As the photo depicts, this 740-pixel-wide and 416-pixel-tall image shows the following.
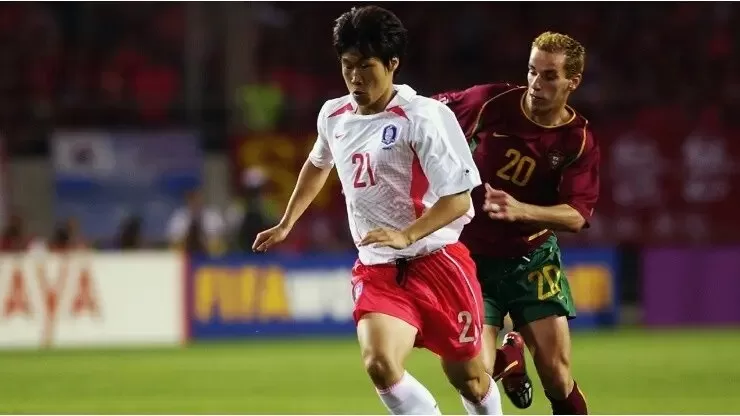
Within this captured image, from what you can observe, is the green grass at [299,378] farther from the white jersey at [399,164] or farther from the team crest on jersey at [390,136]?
the team crest on jersey at [390,136]

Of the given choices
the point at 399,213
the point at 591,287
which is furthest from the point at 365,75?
the point at 591,287

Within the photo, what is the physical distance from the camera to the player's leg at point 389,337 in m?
6.24

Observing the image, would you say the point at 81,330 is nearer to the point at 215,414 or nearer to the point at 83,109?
the point at 83,109

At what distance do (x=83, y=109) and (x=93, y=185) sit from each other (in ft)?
4.61

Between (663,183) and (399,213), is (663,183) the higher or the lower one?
the lower one

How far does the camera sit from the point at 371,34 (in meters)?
6.19

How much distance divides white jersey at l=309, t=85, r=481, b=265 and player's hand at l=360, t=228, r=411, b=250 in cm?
34

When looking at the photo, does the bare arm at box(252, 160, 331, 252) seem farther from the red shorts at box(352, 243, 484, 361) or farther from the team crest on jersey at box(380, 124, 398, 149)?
the team crest on jersey at box(380, 124, 398, 149)

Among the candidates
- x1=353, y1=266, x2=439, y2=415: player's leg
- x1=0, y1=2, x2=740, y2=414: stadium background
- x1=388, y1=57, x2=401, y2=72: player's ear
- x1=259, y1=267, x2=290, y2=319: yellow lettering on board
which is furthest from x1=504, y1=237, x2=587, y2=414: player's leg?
x1=259, y1=267, x2=290, y2=319: yellow lettering on board

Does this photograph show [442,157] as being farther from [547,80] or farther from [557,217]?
[547,80]

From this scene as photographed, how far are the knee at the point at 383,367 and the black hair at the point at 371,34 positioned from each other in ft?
4.04

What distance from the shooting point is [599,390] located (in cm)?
1114

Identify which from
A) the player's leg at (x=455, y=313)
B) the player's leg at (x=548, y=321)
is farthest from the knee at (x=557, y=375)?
the player's leg at (x=455, y=313)

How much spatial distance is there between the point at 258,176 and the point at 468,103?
1158 cm
